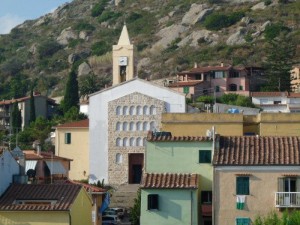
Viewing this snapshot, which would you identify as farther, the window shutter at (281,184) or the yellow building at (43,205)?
the window shutter at (281,184)

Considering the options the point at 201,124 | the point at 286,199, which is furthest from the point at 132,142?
the point at 286,199

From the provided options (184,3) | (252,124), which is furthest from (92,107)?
(184,3)

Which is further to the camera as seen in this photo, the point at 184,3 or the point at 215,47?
the point at 184,3

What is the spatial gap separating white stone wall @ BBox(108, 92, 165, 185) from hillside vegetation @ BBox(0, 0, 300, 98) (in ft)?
163

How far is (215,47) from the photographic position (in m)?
159

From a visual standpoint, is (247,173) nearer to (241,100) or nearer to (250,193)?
(250,193)

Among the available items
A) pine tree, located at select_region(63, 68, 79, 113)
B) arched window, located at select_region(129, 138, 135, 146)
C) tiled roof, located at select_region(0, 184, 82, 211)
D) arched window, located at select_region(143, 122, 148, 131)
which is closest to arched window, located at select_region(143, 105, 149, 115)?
arched window, located at select_region(143, 122, 148, 131)

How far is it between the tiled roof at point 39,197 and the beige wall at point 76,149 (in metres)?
47.3

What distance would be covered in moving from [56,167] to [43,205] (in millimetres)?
23168

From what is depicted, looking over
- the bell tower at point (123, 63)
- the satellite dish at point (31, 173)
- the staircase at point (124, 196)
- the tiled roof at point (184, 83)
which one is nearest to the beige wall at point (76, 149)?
the staircase at point (124, 196)

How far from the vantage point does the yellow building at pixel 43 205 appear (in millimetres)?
47500

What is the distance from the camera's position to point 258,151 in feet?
161

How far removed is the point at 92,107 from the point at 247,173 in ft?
167

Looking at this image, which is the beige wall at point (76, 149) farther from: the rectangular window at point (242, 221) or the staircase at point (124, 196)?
the rectangular window at point (242, 221)
